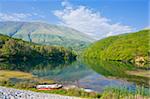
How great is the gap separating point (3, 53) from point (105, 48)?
42753 millimetres

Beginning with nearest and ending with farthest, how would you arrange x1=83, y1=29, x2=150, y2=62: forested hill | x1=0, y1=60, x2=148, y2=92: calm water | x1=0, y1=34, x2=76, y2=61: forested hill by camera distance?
1. x1=0, y1=60, x2=148, y2=92: calm water
2. x1=0, y1=34, x2=76, y2=61: forested hill
3. x1=83, y1=29, x2=150, y2=62: forested hill

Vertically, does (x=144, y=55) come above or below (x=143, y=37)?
below

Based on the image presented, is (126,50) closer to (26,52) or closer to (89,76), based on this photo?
(26,52)

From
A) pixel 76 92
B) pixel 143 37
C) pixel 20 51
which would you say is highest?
pixel 143 37

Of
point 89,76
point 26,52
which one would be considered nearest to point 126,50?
point 26,52

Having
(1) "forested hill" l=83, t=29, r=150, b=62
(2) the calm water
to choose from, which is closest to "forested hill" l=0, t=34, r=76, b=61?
(1) "forested hill" l=83, t=29, r=150, b=62

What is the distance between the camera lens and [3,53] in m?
61.6

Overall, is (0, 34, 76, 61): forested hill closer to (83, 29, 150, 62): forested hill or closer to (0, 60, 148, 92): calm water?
(83, 29, 150, 62): forested hill

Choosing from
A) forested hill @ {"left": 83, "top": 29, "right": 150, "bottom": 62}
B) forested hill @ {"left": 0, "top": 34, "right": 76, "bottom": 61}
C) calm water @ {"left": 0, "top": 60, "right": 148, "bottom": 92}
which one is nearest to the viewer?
calm water @ {"left": 0, "top": 60, "right": 148, "bottom": 92}

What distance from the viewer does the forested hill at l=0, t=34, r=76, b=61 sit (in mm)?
62562

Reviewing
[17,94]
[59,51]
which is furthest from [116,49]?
[17,94]

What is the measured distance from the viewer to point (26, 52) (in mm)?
68625

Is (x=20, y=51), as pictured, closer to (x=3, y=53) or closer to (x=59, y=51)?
(x=3, y=53)

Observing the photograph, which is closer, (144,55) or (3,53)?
(3,53)
